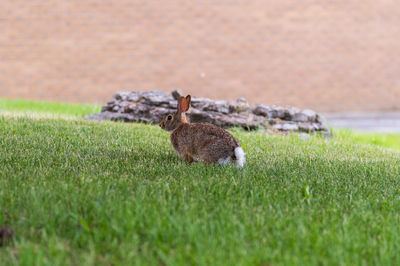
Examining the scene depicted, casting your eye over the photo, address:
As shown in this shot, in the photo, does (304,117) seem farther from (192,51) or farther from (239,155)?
(192,51)

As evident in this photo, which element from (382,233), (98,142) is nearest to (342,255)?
(382,233)

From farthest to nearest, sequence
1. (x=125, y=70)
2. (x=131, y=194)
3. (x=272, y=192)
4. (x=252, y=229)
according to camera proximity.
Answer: (x=125, y=70), (x=272, y=192), (x=131, y=194), (x=252, y=229)

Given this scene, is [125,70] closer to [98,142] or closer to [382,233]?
[98,142]

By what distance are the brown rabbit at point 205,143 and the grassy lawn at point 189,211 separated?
0.46ft

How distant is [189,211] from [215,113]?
24.6ft

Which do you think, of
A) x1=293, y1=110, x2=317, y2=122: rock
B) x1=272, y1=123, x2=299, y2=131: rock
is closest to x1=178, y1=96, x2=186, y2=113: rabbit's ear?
x1=272, y1=123, x2=299, y2=131: rock

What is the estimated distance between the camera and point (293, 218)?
327 cm

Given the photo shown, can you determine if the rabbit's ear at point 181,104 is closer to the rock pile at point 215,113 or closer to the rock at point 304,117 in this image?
the rock pile at point 215,113

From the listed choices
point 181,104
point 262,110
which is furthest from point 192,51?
point 181,104

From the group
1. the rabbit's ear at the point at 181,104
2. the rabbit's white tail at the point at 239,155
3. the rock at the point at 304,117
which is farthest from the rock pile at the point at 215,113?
the rabbit's white tail at the point at 239,155

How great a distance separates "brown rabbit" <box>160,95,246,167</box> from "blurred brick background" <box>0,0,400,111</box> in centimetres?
1296

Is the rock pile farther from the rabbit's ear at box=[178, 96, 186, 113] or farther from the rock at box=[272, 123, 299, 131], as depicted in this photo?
the rabbit's ear at box=[178, 96, 186, 113]

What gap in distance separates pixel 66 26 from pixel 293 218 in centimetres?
1691

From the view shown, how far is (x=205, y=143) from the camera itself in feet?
16.6
